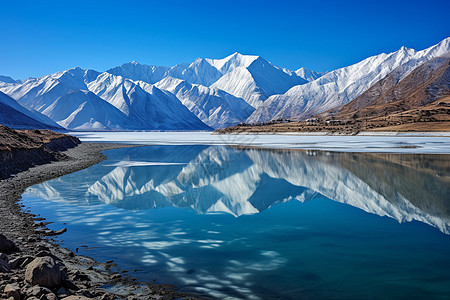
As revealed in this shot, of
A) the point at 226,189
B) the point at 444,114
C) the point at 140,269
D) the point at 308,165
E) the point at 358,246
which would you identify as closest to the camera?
the point at 140,269

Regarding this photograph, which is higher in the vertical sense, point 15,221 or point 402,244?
point 15,221

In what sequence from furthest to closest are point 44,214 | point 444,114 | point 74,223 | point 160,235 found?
point 444,114
point 44,214
point 74,223
point 160,235

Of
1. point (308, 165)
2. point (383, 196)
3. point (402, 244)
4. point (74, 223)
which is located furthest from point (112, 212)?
point (308, 165)

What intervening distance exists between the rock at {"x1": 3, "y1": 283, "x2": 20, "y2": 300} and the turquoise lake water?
3681mm

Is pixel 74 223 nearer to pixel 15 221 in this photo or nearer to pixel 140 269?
pixel 15 221

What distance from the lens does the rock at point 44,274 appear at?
31.6 ft

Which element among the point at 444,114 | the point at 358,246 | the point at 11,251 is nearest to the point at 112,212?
the point at 11,251

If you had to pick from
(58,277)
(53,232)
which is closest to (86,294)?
(58,277)

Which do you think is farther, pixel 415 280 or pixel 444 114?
pixel 444 114

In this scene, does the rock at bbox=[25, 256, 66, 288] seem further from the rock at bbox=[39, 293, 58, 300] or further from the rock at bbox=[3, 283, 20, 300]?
the rock at bbox=[39, 293, 58, 300]

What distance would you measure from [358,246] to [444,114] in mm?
152593

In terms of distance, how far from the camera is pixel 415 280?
1151 cm

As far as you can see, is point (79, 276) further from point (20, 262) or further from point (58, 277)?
point (20, 262)

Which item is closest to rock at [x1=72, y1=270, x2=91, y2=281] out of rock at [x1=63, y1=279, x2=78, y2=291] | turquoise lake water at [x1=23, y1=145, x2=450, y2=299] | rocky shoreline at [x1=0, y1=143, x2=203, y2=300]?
rocky shoreline at [x1=0, y1=143, x2=203, y2=300]
